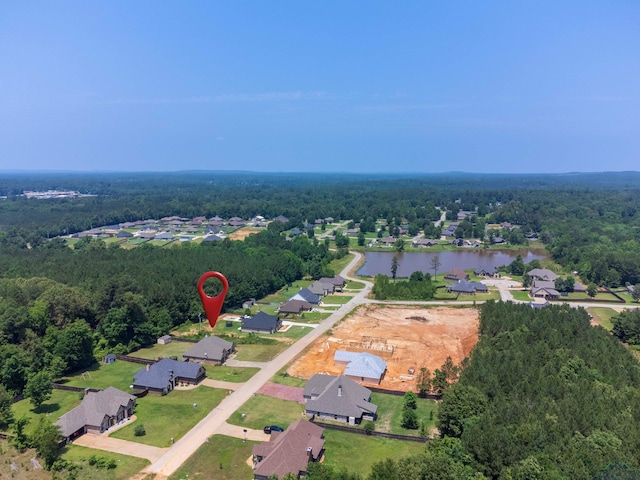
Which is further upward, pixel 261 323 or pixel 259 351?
pixel 261 323

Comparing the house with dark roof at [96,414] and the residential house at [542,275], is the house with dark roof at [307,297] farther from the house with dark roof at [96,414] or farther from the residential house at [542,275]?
the residential house at [542,275]

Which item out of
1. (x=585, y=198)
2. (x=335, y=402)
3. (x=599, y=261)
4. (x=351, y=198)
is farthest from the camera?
(x=351, y=198)

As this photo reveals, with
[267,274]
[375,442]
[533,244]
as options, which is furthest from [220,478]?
[533,244]

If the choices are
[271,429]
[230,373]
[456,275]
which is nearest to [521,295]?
[456,275]

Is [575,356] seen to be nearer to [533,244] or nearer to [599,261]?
[599,261]

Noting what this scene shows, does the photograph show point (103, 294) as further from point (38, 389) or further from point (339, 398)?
point (339, 398)

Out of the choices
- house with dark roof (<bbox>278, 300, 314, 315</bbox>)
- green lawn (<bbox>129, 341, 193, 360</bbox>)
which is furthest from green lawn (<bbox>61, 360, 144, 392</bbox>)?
house with dark roof (<bbox>278, 300, 314, 315</bbox>)
